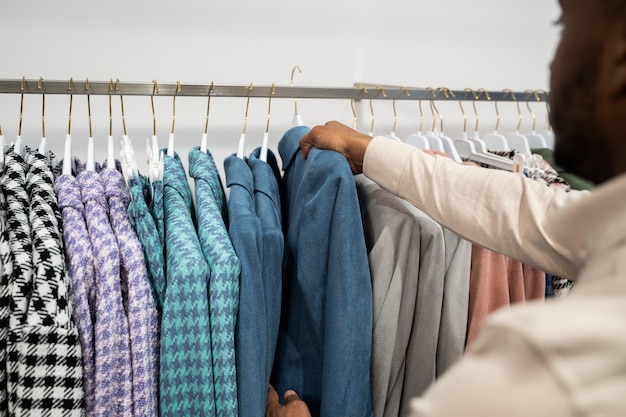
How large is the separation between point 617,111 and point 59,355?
0.70 m

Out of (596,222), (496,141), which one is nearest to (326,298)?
(596,222)

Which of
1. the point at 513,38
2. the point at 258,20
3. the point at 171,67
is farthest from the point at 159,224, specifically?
the point at 513,38

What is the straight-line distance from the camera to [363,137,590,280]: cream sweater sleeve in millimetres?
768

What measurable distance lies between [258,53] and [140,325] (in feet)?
3.01

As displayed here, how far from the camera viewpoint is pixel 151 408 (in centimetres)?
82

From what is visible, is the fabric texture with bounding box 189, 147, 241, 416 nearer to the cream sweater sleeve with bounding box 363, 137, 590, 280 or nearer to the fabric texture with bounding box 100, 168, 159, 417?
the fabric texture with bounding box 100, 168, 159, 417

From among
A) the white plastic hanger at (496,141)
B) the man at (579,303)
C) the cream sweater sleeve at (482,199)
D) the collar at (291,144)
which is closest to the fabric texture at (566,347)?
the man at (579,303)

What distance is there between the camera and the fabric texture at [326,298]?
874 mm

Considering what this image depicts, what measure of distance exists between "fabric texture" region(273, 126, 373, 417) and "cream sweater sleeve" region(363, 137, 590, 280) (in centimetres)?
9

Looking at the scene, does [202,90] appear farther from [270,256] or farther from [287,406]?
[287,406]

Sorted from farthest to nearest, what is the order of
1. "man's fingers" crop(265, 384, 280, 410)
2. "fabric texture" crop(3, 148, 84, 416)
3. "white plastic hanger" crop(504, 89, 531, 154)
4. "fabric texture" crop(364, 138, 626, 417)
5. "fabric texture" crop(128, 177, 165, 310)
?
"white plastic hanger" crop(504, 89, 531, 154) < "man's fingers" crop(265, 384, 280, 410) < "fabric texture" crop(128, 177, 165, 310) < "fabric texture" crop(3, 148, 84, 416) < "fabric texture" crop(364, 138, 626, 417)

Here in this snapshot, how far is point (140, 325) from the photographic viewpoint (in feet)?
2.64

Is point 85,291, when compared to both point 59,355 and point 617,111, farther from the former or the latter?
point 617,111

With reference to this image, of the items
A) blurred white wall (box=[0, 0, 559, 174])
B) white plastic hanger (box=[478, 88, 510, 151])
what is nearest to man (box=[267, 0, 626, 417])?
white plastic hanger (box=[478, 88, 510, 151])
